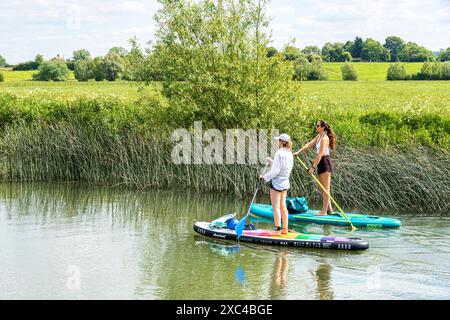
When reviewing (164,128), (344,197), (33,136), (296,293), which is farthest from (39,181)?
(296,293)

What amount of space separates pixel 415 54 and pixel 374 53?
647cm

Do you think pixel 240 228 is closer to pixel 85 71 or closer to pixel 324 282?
pixel 324 282

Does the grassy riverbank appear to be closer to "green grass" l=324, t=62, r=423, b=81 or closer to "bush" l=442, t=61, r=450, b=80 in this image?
"bush" l=442, t=61, r=450, b=80

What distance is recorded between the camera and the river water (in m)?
11.3

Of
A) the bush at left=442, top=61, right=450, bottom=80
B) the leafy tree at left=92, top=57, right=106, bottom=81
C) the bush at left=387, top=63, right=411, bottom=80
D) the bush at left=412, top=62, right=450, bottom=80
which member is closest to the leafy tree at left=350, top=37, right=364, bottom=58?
the bush at left=387, top=63, right=411, bottom=80

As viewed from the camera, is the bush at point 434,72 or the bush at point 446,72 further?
the bush at point 434,72

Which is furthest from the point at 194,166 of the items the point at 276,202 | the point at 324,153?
the point at 276,202

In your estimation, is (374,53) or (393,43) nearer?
(374,53)

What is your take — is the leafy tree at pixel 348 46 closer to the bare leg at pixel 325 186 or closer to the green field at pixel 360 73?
the green field at pixel 360 73

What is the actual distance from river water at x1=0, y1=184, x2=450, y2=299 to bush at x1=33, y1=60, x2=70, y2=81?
6000 centimetres

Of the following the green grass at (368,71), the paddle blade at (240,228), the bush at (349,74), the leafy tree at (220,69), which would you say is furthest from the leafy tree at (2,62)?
the paddle blade at (240,228)

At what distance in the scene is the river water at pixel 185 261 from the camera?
→ 37.0 ft

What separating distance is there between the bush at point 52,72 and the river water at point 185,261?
197 feet

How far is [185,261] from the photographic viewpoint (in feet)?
42.9
